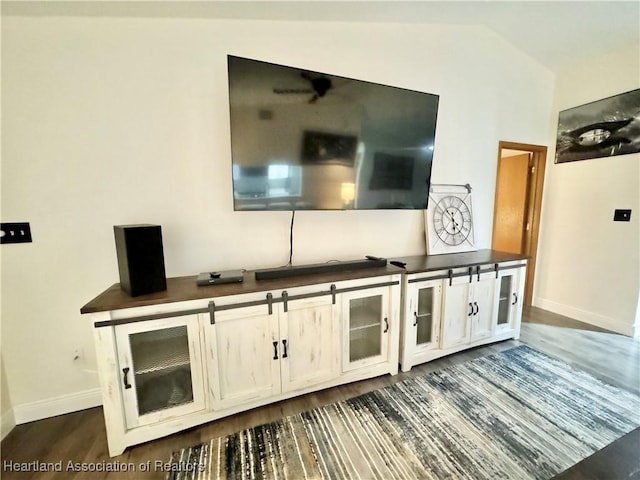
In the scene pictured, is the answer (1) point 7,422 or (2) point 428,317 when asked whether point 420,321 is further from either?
(1) point 7,422

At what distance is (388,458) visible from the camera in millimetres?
1410

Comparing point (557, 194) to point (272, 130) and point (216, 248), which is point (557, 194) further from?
point (216, 248)

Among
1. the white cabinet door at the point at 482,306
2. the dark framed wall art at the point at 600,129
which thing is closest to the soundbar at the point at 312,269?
the white cabinet door at the point at 482,306

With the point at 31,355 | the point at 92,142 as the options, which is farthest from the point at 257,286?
the point at 31,355

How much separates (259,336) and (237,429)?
1.80ft

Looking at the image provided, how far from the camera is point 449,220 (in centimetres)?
272

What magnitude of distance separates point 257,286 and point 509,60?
3.45 meters

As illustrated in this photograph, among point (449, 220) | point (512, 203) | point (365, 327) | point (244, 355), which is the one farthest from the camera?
point (512, 203)

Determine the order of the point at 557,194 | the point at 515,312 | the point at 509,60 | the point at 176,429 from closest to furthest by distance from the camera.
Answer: the point at 176,429
the point at 515,312
the point at 509,60
the point at 557,194

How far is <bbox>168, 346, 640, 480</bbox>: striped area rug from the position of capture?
1354 millimetres

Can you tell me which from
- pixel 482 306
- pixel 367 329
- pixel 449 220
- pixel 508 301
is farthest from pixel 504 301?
pixel 367 329

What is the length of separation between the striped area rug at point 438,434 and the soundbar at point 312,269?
2.91ft

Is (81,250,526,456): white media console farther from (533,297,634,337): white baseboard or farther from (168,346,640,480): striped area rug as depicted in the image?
(533,297,634,337): white baseboard

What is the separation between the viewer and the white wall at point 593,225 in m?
2.67
